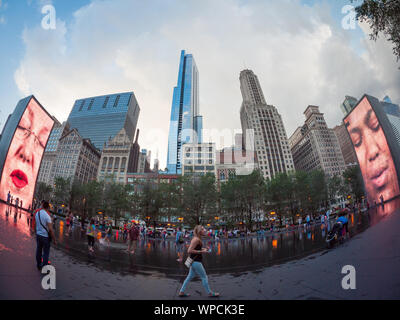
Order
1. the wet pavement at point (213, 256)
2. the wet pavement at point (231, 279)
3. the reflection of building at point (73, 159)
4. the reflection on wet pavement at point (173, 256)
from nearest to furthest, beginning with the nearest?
the wet pavement at point (231, 279)
the reflection on wet pavement at point (173, 256)
the wet pavement at point (213, 256)
the reflection of building at point (73, 159)

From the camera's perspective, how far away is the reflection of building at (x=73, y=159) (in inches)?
3255

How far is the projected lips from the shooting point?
17.3 meters

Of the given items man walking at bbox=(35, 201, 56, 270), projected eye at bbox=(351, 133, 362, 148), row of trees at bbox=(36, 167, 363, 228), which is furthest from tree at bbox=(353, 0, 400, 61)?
row of trees at bbox=(36, 167, 363, 228)

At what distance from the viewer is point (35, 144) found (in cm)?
1978

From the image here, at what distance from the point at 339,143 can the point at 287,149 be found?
21.9 meters

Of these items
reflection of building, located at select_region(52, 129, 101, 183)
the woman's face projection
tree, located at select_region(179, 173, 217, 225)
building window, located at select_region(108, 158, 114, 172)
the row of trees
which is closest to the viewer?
the woman's face projection

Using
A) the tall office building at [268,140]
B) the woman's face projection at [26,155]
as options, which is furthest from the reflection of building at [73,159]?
the tall office building at [268,140]

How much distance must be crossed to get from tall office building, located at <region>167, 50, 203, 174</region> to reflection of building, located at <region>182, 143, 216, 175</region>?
189 feet

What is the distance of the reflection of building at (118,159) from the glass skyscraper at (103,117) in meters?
35.8

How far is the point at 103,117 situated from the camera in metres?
141

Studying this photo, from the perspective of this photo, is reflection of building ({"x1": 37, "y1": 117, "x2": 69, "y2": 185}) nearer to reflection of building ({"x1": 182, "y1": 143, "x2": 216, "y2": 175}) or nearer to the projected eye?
reflection of building ({"x1": 182, "y1": 143, "x2": 216, "y2": 175})

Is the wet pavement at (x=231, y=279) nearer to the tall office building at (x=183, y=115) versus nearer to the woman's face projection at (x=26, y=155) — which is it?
the woman's face projection at (x=26, y=155)

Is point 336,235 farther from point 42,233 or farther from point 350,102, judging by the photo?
point 350,102
